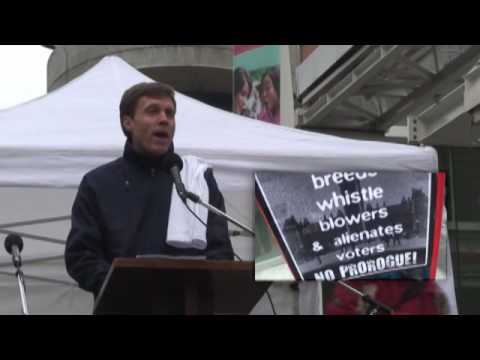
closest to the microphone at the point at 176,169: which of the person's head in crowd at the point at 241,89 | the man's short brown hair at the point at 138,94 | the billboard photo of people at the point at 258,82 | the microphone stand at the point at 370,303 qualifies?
the man's short brown hair at the point at 138,94

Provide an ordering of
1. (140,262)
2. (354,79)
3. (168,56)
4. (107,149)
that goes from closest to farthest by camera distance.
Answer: (140,262)
(107,149)
(354,79)
(168,56)

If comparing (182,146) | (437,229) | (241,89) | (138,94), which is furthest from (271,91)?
(437,229)

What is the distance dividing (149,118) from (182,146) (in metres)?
0.80

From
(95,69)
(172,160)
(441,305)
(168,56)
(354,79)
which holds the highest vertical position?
(168,56)

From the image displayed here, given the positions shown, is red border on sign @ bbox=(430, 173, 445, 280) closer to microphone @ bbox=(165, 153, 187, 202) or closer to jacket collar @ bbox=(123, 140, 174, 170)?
microphone @ bbox=(165, 153, 187, 202)

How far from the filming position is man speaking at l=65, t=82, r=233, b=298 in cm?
356

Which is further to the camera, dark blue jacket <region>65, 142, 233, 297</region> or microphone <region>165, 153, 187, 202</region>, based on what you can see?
dark blue jacket <region>65, 142, 233, 297</region>

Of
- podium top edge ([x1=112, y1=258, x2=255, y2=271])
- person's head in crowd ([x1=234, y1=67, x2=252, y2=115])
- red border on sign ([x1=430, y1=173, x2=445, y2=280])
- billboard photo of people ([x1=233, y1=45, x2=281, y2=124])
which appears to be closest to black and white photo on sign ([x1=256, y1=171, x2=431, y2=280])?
red border on sign ([x1=430, y1=173, x2=445, y2=280])

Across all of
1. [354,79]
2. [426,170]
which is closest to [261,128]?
[426,170]

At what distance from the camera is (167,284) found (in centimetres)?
307

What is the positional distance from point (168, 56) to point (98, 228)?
54.9ft

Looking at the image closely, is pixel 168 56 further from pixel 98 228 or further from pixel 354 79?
pixel 98 228

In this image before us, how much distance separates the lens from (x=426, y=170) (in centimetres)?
462

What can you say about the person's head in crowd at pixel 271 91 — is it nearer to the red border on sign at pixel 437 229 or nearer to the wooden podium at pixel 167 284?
the red border on sign at pixel 437 229
